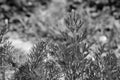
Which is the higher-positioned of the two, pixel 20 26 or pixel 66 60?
pixel 66 60

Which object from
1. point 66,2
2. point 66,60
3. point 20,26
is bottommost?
point 20,26

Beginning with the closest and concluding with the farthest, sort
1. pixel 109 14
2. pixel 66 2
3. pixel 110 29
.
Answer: pixel 110 29
pixel 109 14
pixel 66 2

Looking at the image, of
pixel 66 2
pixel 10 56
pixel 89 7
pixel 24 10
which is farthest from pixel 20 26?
pixel 10 56

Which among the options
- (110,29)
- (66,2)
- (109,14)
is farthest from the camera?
(66,2)

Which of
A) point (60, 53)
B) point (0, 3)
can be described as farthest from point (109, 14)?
point (60, 53)

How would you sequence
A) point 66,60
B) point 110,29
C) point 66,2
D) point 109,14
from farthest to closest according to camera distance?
point 66,2 → point 109,14 → point 110,29 → point 66,60

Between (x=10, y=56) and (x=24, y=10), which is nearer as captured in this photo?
(x=10, y=56)

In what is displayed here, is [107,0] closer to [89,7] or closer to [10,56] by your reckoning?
[89,7]

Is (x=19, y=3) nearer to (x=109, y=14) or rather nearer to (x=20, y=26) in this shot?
(x=20, y=26)

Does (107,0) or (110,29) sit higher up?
(107,0)
